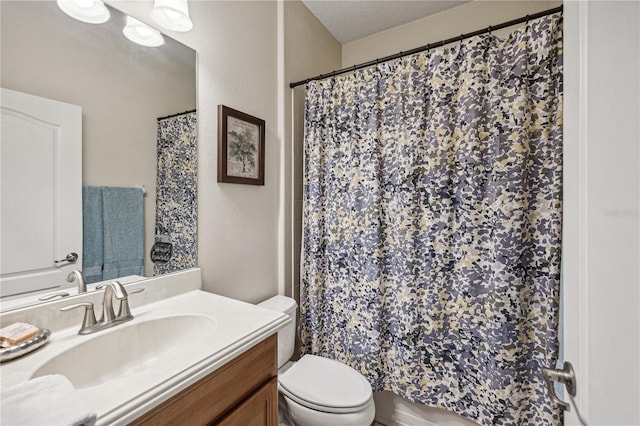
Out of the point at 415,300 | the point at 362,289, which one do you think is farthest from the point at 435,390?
the point at 362,289

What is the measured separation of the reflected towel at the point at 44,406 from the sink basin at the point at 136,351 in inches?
5.5

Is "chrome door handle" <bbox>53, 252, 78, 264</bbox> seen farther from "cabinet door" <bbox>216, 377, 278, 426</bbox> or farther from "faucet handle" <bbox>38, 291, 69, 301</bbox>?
"cabinet door" <bbox>216, 377, 278, 426</bbox>

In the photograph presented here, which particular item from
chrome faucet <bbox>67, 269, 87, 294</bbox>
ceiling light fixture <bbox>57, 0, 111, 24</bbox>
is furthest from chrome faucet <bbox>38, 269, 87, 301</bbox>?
ceiling light fixture <bbox>57, 0, 111, 24</bbox>

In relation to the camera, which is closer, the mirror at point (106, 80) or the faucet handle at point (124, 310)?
the mirror at point (106, 80)

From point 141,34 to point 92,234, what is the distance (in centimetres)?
78

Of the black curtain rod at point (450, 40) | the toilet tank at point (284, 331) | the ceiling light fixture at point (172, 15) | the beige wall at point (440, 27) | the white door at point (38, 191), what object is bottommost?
the toilet tank at point (284, 331)

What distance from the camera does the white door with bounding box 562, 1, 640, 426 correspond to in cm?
38

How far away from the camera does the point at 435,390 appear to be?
143cm

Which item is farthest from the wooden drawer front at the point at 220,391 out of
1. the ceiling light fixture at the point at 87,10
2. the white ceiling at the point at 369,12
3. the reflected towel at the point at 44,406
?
the white ceiling at the point at 369,12

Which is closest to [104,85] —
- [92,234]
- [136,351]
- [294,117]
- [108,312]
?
[92,234]

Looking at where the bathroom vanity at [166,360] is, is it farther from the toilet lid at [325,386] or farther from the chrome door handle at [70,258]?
the toilet lid at [325,386]

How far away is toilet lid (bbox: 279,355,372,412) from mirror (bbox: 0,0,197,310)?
87 cm

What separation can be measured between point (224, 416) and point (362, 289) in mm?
990

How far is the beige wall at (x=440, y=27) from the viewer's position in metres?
1.80
